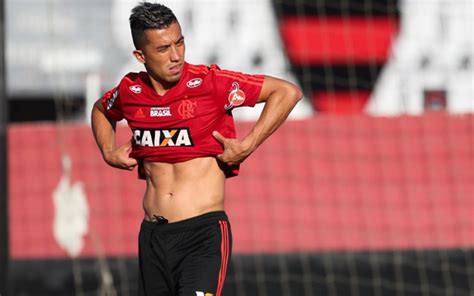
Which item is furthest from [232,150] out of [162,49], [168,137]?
[162,49]

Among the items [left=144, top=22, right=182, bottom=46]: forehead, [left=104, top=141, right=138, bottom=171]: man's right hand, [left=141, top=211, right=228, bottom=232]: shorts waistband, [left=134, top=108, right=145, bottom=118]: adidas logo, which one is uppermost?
[left=144, top=22, right=182, bottom=46]: forehead

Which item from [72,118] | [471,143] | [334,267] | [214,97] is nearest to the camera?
[214,97]

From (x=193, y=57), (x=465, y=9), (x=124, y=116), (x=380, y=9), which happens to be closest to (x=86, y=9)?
(x=193, y=57)

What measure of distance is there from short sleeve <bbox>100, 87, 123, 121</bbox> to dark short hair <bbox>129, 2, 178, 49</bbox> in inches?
16.4

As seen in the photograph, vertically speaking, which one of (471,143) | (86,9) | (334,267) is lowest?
(334,267)

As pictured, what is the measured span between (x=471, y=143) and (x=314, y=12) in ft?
8.17

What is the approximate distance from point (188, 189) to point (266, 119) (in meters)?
0.49

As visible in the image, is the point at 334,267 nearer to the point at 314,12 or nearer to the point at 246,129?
the point at 246,129

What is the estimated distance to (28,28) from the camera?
41.4 ft

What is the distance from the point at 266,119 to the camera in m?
5.07

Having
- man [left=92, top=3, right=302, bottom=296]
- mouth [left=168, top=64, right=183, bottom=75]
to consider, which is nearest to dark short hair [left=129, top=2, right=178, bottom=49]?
man [left=92, top=3, right=302, bottom=296]

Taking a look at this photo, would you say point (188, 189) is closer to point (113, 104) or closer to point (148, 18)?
point (113, 104)

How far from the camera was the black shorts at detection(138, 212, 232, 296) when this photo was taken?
496 centimetres

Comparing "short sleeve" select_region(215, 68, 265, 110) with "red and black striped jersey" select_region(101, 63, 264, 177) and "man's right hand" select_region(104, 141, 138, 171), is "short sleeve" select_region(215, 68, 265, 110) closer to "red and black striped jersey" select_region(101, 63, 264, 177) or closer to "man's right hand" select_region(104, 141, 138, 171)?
"red and black striped jersey" select_region(101, 63, 264, 177)
